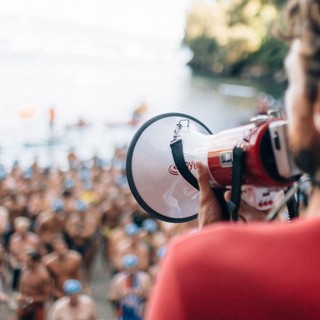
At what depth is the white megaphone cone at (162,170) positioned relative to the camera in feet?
4.12

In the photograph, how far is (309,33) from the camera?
0.75 m

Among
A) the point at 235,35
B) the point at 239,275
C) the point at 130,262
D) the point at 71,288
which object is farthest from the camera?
the point at 235,35

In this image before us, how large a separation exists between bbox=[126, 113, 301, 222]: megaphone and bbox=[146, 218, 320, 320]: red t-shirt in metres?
0.18

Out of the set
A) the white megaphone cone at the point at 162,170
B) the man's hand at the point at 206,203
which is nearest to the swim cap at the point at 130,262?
the white megaphone cone at the point at 162,170

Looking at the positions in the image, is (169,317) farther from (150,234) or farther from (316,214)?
(150,234)

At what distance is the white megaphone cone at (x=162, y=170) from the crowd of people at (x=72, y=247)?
4702 millimetres

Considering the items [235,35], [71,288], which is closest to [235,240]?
[71,288]

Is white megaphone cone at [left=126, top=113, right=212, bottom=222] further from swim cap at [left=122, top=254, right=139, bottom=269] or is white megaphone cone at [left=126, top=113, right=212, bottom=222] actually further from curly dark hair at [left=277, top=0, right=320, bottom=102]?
swim cap at [left=122, top=254, right=139, bottom=269]

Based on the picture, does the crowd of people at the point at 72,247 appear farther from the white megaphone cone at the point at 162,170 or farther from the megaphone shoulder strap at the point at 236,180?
the megaphone shoulder strap at the point at 236,180

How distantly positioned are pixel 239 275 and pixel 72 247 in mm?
7653

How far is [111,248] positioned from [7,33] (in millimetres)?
79786

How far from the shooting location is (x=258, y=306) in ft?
2.23

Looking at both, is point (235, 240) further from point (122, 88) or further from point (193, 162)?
point (122, 88)

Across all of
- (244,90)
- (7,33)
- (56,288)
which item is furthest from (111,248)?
(7,33)
